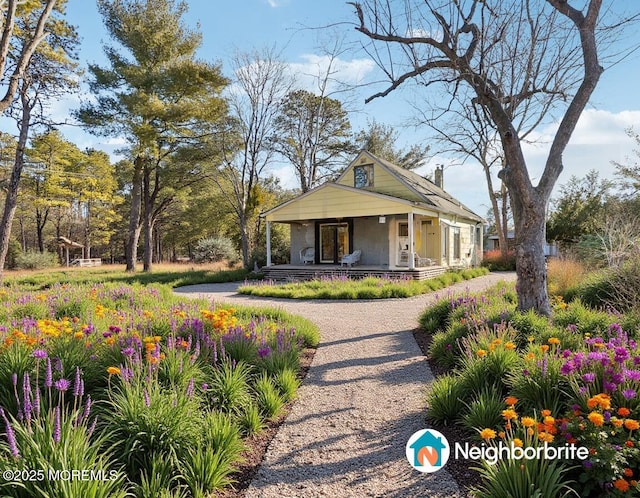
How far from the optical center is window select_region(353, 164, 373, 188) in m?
20.0

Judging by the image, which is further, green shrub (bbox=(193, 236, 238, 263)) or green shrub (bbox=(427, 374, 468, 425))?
green shrub (bbox=(193, 236, 238, 263))

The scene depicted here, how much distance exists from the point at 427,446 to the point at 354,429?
61 centimetres

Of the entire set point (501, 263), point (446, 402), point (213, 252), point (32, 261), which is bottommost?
point (446, 402)

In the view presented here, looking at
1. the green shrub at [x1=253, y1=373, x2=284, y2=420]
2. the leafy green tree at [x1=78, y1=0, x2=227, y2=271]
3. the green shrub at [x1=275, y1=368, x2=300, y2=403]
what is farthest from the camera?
the leafy green tree at [x1=78, y1=0, x2=227, y2=271]

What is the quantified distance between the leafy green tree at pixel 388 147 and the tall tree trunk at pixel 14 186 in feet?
66.4

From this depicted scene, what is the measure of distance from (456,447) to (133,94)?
19.4m

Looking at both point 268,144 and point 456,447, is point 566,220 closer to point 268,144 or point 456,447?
point 268,144

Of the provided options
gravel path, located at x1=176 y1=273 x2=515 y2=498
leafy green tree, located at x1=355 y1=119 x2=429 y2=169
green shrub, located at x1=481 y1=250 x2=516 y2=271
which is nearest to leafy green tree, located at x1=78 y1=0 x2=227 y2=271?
leafy green tree, located at x1=355 y1=119 x2=429 y2=169

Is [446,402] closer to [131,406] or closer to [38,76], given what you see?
[131,406]

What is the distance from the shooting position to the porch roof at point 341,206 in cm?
1576

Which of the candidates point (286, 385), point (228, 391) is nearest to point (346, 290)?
point (286, 385)

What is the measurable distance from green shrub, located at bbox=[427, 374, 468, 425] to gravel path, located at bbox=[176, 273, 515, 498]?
0.18m

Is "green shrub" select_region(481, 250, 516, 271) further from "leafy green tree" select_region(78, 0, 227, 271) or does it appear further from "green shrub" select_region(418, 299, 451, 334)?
"leafy green tree" select_region(78, 0, 227, 271)

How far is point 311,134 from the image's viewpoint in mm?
26875
